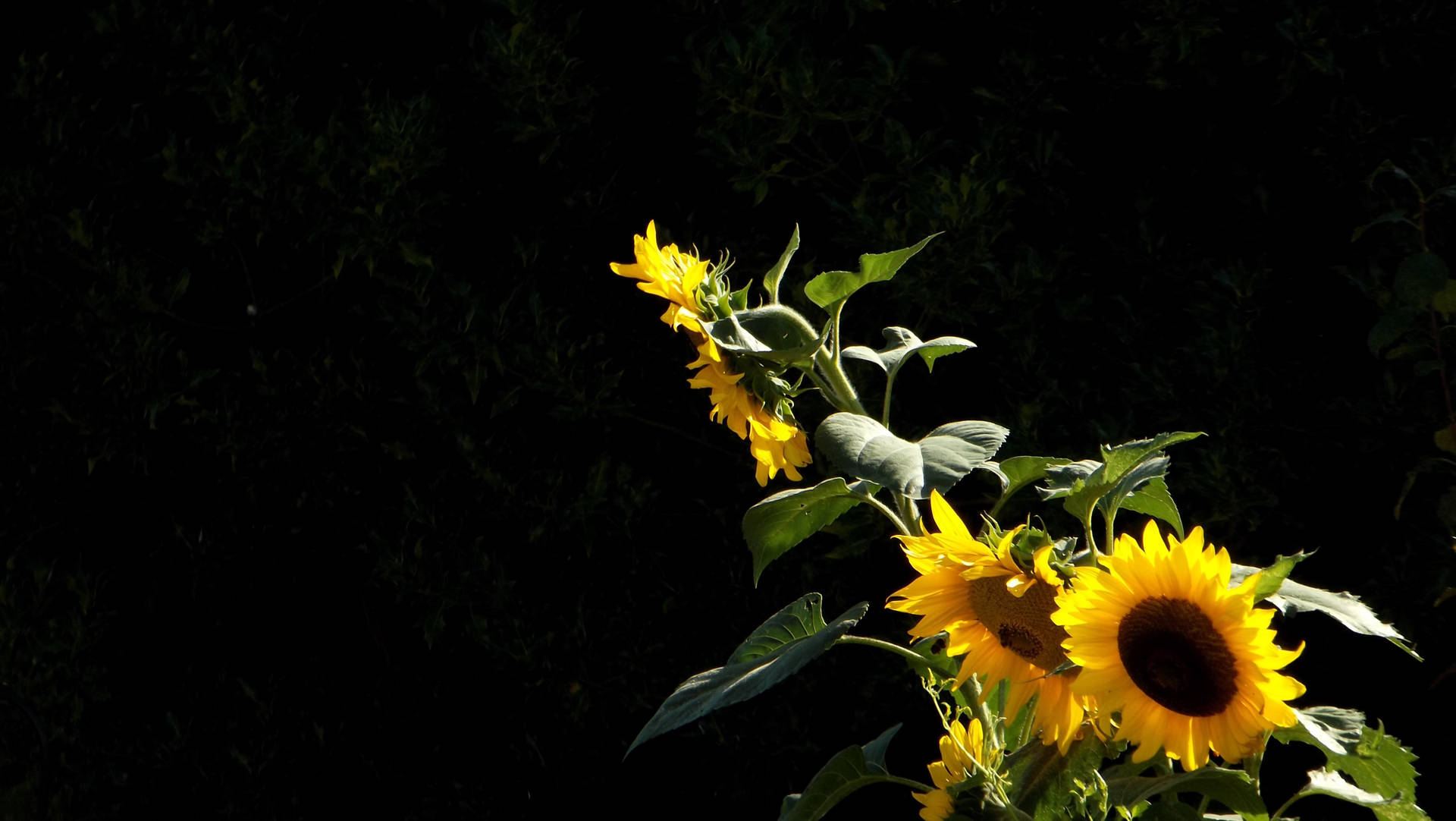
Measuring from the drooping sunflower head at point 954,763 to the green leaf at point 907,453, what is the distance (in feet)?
0.67

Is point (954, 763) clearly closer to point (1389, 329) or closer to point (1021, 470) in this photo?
point (1021, 470)

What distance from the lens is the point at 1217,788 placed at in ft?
2.44

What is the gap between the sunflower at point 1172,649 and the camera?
2.19ft

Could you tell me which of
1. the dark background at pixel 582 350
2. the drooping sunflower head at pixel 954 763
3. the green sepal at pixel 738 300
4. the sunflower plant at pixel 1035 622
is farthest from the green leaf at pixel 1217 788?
the dark background at pixel 582 350

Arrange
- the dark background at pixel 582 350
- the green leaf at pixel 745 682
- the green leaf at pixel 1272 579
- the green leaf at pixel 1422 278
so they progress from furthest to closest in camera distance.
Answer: the dark background at pixel 582 350 < the green leaf at pixel 1422 278 < the green leaf at pixel 745 682 < the green leaf at pixel 1272 579

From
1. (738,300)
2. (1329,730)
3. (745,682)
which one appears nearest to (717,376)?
(738,300)

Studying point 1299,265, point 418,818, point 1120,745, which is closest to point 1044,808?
point 1120,745

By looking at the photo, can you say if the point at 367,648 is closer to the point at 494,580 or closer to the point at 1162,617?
the point at 494,580

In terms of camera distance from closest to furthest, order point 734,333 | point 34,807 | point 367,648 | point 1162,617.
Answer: point 1162,617, point 734,333, point 34,807, point 367,648

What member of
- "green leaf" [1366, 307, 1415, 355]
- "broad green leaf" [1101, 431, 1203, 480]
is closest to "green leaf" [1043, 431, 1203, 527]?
Result: "broad green leaf" [1101, 431, 1203, 480]

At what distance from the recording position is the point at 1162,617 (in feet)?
2.25

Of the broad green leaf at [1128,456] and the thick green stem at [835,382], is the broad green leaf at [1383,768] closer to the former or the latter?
the broad green leaf at [1128,456]

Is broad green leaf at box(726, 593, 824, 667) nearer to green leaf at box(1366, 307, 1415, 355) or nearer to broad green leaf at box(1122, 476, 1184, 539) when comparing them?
broad green leaf at box(1122, 476, 1184, 539)

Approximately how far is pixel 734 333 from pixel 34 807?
4.85ft
